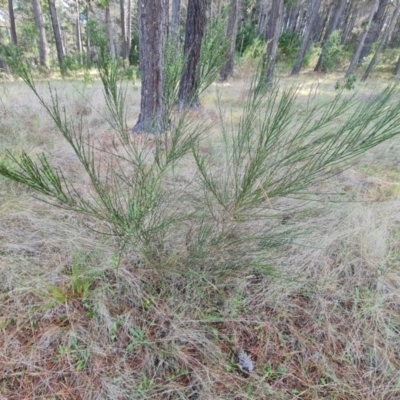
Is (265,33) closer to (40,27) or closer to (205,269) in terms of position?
(40,27)

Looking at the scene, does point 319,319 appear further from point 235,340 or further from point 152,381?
point 152,381

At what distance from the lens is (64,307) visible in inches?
43.4

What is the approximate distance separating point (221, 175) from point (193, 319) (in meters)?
0.95

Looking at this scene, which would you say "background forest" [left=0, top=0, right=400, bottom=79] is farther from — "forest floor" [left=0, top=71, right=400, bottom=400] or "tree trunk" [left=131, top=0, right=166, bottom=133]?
"forest floor" [left=0, top=71, right=400, bottom=400]

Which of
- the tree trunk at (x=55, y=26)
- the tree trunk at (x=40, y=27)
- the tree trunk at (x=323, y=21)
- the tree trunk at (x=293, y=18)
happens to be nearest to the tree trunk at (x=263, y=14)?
the tree trunk at (x=323, y=21)

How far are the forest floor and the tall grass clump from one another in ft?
0.36

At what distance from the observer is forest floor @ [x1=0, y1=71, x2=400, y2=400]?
3.12 ft

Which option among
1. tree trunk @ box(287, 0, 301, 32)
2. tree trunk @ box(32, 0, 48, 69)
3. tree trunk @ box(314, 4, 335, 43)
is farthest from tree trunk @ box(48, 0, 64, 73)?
tree trunk @ box(287, 0, 301, 32)

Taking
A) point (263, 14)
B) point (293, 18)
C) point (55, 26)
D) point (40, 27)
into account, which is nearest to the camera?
point (40, 27)

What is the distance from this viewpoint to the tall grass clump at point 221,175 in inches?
32.2

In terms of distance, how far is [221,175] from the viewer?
1.70 metres

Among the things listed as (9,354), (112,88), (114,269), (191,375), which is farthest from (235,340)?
(112,88)

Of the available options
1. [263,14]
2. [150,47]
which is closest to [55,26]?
[150,47]

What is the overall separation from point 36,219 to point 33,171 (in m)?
0.95
